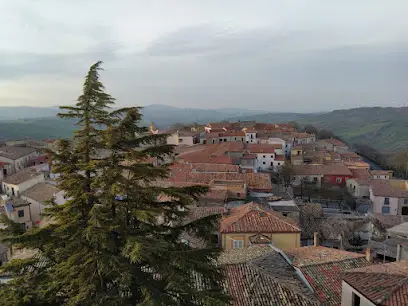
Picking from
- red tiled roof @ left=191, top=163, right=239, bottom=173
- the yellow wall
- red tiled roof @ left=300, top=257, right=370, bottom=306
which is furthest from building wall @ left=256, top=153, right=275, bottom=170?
red tiled roof @ left=300, top=257, right=370, bottom=306

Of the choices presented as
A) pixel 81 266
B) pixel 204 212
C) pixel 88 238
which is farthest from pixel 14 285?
pixel 204 212

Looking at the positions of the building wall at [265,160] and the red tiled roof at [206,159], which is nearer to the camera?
the red tiled roof at [206,159]

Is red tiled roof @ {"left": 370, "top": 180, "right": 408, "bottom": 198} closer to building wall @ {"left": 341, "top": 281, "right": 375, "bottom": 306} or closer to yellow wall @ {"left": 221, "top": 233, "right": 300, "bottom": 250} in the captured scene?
yellow wall @ {"left": 221, "top": 233, "right": 300, "bottom": 250}

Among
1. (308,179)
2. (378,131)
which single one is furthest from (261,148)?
(378,131)

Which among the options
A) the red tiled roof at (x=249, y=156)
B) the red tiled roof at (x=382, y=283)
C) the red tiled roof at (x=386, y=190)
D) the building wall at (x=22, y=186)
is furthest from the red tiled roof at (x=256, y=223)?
the red tiled roof at (x=249, y=156)

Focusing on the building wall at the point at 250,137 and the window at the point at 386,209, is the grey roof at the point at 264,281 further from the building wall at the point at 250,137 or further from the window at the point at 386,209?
the building wall at the point at 250,137

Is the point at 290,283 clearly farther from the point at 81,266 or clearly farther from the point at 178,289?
the point at 81,266
